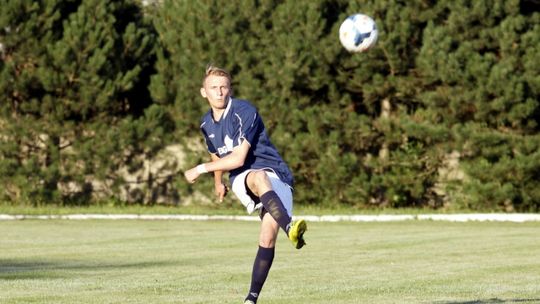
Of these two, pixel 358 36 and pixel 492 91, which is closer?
pixel 358 36

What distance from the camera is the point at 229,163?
961cm

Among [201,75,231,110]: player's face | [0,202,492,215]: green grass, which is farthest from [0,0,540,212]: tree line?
[201,75,231,110]: player's face

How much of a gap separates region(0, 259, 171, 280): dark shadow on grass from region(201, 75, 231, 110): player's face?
168 inches

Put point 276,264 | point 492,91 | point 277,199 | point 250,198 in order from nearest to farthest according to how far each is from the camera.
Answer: point 277,199 < point 250,198 < point 276,264 < point 492,91

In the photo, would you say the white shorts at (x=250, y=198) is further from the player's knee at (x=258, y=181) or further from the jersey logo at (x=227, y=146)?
the jersey logo at (x=227, y=146)

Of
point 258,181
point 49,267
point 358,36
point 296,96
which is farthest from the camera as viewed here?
point 296,96

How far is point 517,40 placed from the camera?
28656 millimetres

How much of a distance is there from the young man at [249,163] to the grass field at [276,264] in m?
1.01

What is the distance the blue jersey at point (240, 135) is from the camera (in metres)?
9.73

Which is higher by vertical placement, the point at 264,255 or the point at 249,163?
the point at 249,163

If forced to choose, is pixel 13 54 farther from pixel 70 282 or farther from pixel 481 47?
pixel 70 282

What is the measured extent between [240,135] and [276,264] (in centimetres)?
590

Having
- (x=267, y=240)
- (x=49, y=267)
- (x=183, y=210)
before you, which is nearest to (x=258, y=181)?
(x=267, y=240)

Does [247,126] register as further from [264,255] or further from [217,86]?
[264,255]
